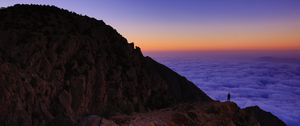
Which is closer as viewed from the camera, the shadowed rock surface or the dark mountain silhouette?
the dark mountain silhouette

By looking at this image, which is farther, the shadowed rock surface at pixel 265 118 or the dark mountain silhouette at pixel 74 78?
the shadowed rock surface at pixel 265 118

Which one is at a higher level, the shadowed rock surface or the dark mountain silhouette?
the dark mountain silhouette

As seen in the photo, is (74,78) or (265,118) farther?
(265,118)

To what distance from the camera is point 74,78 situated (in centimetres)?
2258

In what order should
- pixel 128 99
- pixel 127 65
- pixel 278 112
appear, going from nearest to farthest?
1. pixel 128 99
2. pixel 127 65
3. pixel 278 112

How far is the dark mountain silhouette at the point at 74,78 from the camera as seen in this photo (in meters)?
19.3

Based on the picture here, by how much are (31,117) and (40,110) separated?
33.7 inches

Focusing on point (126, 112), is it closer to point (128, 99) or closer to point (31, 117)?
point (128, 99)

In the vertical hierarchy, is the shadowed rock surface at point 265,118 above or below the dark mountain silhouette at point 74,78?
below

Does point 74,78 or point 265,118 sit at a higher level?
point 74,78

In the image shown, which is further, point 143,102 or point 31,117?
point 143,102

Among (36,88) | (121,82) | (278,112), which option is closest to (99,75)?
(121,82)

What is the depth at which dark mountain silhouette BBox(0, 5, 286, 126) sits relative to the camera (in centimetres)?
1928

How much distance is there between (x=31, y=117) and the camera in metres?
18.7
